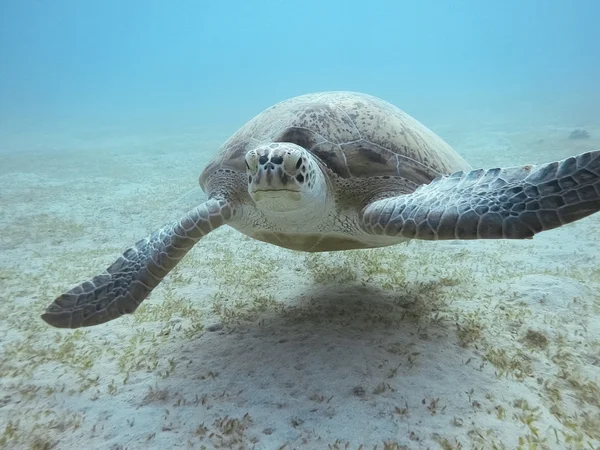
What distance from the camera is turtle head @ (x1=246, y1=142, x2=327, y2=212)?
2459 millimetres

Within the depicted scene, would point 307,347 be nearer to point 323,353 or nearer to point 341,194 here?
point 323,353

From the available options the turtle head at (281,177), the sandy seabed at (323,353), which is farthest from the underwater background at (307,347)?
the turtle head at (281,177)

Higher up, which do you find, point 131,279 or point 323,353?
point 131,279

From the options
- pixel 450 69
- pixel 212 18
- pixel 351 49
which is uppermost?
pixel 212 18

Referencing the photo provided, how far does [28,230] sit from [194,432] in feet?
23.5

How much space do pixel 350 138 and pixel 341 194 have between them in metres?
0.51

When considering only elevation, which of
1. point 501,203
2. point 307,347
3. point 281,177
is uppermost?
point 281,177

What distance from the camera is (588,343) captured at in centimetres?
279

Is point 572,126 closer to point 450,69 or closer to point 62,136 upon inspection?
point 62,136

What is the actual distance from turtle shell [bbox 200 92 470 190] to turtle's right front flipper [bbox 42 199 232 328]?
2.56ft

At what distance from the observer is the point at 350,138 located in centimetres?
327

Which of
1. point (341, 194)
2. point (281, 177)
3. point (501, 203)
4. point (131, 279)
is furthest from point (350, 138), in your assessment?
point (131, 279)

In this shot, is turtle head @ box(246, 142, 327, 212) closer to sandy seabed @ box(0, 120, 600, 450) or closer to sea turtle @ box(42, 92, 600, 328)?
sea turtle @ box(42, 92, 600, 328)

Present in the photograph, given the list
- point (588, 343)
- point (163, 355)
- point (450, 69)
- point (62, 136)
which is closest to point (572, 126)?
point (588, 343)
